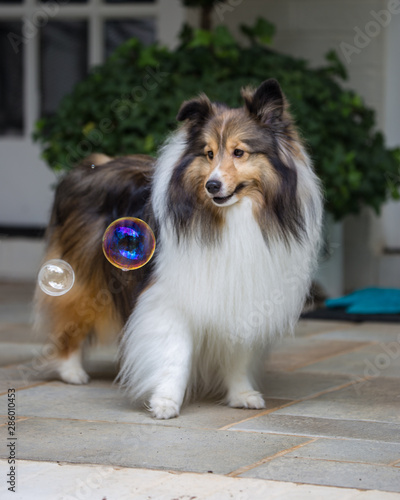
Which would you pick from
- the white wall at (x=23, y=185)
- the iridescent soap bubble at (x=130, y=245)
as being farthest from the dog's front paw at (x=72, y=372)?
the white wall at (x=23, y=185)

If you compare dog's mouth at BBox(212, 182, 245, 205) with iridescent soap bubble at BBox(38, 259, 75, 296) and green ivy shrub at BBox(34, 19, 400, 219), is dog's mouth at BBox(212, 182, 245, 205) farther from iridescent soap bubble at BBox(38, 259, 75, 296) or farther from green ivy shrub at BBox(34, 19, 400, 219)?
green ivy shrub at BBox(34, 19, 400, 219)

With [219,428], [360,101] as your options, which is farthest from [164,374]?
[360,101]

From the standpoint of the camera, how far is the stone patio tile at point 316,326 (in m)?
6.07

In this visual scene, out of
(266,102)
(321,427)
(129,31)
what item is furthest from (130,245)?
(129,31)

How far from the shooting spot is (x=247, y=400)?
13.4ft

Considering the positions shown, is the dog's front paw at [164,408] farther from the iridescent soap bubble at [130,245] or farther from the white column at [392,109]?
the white column at [392,109]

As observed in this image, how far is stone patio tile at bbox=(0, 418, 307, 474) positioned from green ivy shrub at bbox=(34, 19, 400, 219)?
9.86 ft

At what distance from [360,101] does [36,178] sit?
10.6 feet

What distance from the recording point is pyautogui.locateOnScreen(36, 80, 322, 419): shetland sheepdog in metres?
3.77

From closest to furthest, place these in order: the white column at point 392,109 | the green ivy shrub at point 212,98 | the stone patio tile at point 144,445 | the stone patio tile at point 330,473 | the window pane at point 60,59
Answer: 1. the stone patio tile at point 330,473
2. the stone patio tile at point 144,445
3. the green ivy shrub at point 212,98
4. the white column at point 392,109
5. the window pane at point 60,59

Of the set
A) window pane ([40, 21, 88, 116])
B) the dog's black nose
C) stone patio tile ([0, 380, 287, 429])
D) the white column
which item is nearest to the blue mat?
the white column

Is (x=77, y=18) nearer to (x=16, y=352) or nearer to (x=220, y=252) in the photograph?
(x=16, y=352)

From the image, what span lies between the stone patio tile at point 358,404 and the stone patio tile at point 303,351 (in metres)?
0.61

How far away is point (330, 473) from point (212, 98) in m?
3.78
